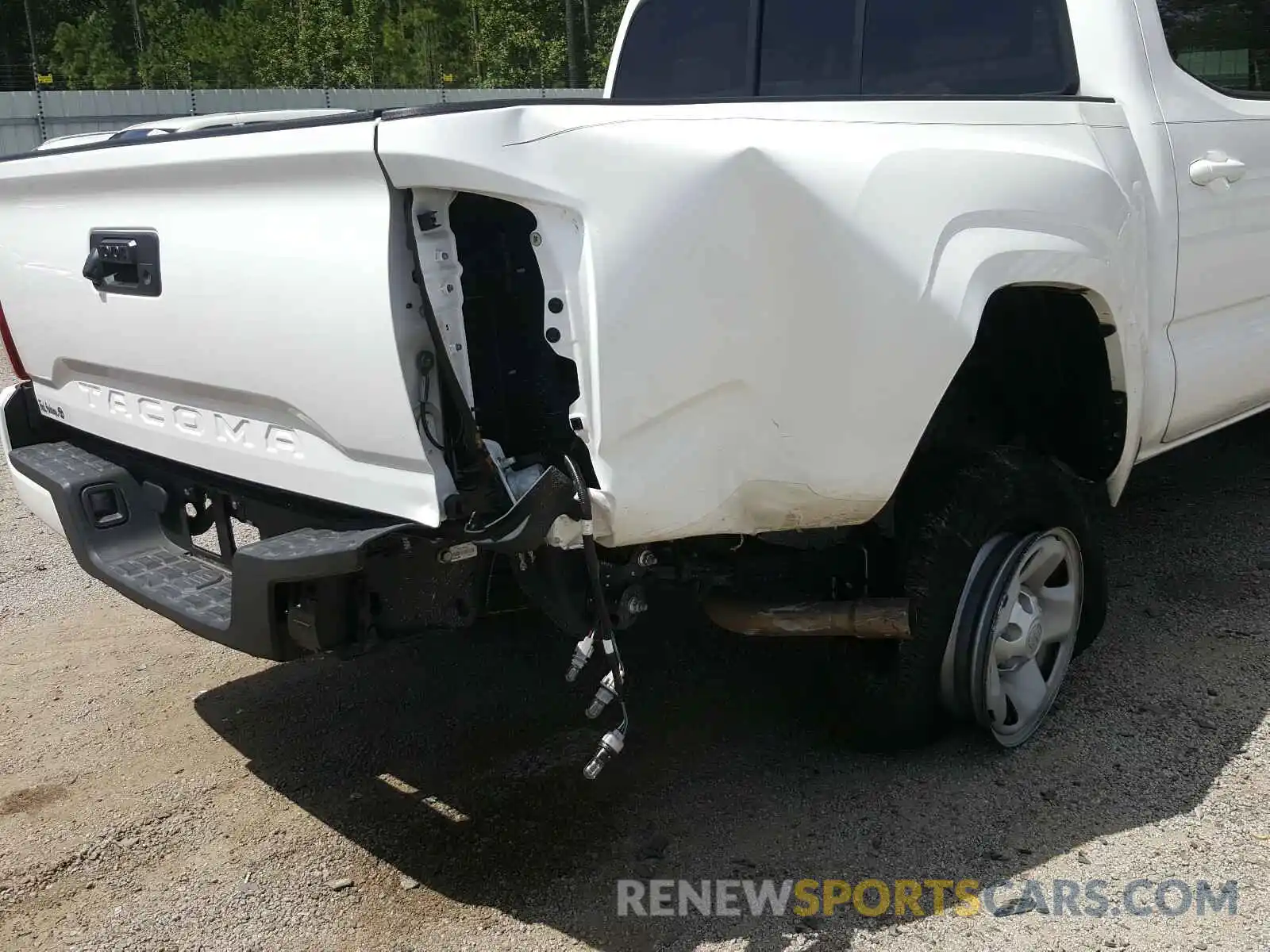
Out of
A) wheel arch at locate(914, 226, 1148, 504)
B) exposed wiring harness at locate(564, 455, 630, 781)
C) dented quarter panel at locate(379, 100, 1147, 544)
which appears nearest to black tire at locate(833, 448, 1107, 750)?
wheel arch at locate(914, 226, 1148, 504)

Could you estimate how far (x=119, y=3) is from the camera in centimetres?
4409

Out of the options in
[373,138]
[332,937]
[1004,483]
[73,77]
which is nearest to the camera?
[373,138]

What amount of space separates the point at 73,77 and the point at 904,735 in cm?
4712

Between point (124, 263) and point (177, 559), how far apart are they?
0.72 metres

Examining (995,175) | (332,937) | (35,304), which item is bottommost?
(332,937)

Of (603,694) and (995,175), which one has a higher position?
(995,175)

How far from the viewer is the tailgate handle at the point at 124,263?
2.77m

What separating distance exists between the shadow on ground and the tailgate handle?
138 centimetres

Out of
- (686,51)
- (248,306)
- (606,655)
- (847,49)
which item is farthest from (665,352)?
(686,51)

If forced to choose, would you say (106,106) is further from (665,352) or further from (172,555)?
(665,352)

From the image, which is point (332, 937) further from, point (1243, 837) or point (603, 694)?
point (1243, 837)

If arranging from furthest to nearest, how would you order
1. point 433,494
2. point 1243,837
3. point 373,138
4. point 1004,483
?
point 1004,483
point 1243,837
point 433,494
point 373,138

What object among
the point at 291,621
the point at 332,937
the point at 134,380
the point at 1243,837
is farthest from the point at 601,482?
the point at 1243,837

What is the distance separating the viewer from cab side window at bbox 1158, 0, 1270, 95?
3.64 metres
